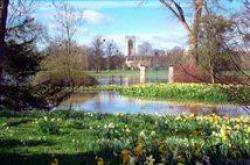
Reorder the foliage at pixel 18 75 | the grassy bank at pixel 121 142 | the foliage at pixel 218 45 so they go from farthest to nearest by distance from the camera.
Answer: the foliage at pixel 18 75
the grassy bank at pixel 121 142
the foliage at pixel 218 45

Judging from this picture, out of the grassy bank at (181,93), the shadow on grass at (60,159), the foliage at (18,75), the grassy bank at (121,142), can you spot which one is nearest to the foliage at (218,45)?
the grassy bank at (121,142)

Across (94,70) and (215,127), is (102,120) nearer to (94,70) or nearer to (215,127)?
(215,127)

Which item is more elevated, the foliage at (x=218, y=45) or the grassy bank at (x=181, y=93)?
the foliage at (x=218, y=45)

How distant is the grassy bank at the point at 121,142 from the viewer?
7.58 m

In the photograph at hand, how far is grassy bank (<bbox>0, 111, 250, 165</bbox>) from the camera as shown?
758 cm

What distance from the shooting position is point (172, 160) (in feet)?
23.7

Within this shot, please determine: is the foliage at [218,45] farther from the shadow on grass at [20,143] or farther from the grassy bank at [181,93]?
the grassy bank at [181,93]

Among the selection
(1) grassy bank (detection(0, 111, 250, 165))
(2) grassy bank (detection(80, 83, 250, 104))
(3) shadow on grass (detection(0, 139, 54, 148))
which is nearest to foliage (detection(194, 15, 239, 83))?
(1) grassy bank (detection(0, 111, 250, 165))

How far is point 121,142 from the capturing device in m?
8.20

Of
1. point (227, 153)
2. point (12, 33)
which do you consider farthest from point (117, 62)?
point (227, 153)

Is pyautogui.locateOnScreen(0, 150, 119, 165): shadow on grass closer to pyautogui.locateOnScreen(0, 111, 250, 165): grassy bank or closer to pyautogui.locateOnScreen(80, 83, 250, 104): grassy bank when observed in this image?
pyautogui.locateOnScreen(0, 111, 250, 165): grassy bank

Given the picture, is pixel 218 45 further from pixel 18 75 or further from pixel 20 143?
pixel 18 75

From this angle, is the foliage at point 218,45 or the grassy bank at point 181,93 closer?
the foliage at point 218,45

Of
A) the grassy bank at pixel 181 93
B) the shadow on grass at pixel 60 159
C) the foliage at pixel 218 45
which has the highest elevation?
the foliage at pixel 218 45
